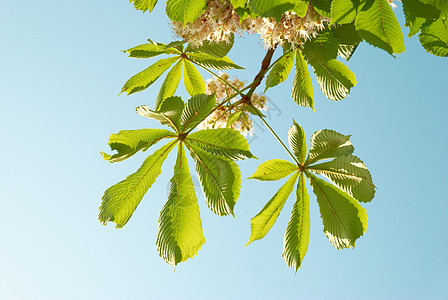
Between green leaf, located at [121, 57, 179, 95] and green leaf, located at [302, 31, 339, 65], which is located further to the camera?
green leaf, located at [121, 57, 179, 95]

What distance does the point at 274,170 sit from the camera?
2307 mm

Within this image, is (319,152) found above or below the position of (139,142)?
below

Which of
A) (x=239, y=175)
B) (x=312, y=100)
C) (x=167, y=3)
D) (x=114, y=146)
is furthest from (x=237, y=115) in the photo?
(x=167, y=3)

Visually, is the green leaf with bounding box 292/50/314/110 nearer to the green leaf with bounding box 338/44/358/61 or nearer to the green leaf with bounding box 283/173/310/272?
the green leaf with bounding box 338/44/358/61

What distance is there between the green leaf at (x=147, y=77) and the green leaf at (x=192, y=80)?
11cm

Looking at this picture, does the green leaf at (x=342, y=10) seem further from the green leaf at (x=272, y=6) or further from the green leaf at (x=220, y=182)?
the green leaf at (x=220, y=182)

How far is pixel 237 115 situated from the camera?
262 centimetres

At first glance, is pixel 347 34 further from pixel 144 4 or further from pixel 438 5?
pixel 144 4

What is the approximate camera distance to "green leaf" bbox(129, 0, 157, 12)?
1.65 m

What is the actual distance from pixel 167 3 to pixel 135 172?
92cm

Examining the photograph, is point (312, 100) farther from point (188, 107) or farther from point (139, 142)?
point (139, 142)

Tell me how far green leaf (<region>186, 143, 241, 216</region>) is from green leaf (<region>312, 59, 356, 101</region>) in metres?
0.87

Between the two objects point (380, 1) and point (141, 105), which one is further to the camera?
point (141, 105)

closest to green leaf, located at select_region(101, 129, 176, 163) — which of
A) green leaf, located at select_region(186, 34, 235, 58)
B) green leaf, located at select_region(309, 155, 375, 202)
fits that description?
green leaf, located at select_region(186, 34, 235, 58)
